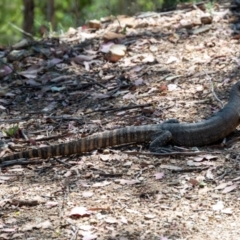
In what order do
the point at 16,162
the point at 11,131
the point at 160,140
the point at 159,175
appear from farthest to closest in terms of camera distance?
the point at 11,131, the point at 160,140, the point at 16,162, the point at 159,175

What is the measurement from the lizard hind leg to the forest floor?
15 cm

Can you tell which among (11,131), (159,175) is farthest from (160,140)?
(11,131)

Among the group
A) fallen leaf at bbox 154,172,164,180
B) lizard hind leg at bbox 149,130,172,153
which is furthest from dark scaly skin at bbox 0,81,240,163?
fallen leaf at bbox 154,172,164,180

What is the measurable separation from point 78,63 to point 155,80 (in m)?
1.54

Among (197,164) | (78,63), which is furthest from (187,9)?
Answer: (197,164)

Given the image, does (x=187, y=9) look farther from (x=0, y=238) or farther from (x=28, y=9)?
(x=0, y=238)

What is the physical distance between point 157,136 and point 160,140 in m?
0.08

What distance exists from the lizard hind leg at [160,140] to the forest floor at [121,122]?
0.50 feet

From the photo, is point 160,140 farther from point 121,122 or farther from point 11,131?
point 11,131

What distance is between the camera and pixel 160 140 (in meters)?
6.69

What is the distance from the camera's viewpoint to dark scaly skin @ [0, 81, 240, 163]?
257 inches

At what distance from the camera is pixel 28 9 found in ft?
53.9

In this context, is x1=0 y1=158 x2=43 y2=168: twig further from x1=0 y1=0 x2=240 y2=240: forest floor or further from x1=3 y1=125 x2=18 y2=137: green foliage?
x1=3 y1=125 x2=18 y2=137: green foliage

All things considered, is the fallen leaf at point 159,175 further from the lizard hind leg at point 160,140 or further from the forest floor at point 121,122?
the lizard hind leg at point 160,140
